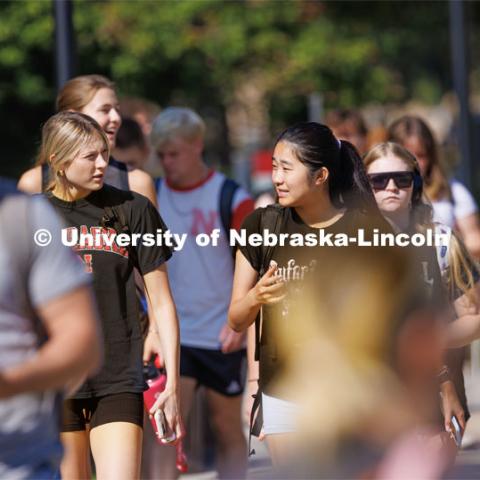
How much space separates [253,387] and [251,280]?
21.3 inches

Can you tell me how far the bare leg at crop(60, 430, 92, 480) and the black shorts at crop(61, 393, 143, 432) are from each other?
0.03 m

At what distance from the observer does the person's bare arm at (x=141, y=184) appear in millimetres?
5402

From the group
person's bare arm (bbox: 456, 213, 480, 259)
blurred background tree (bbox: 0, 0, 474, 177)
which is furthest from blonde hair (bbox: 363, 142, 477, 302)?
blurred background tree (bbox: 0, 0, 474, 177)

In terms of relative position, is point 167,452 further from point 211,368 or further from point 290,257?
point 290,257

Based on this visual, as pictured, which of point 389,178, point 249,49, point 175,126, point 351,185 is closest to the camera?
point 351,185

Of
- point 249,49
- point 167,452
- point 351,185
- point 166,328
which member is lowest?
point 167,452

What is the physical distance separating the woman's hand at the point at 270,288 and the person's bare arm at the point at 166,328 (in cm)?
51

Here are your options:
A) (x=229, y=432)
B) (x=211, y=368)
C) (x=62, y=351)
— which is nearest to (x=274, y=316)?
(x=62, y=351)

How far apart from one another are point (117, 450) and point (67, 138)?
3.60 ft

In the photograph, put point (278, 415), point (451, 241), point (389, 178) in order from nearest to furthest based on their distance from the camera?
point (278, 415) → point (451, 241) → point (389, 178)

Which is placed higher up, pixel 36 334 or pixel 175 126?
pixel 175 126

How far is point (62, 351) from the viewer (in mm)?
2906

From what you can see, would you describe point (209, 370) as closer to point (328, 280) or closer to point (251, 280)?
point (251, 280)

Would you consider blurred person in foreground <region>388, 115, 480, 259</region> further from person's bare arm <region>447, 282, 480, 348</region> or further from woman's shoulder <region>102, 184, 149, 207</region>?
woman's shoulder <region>102, 184, 149, 207</region>
